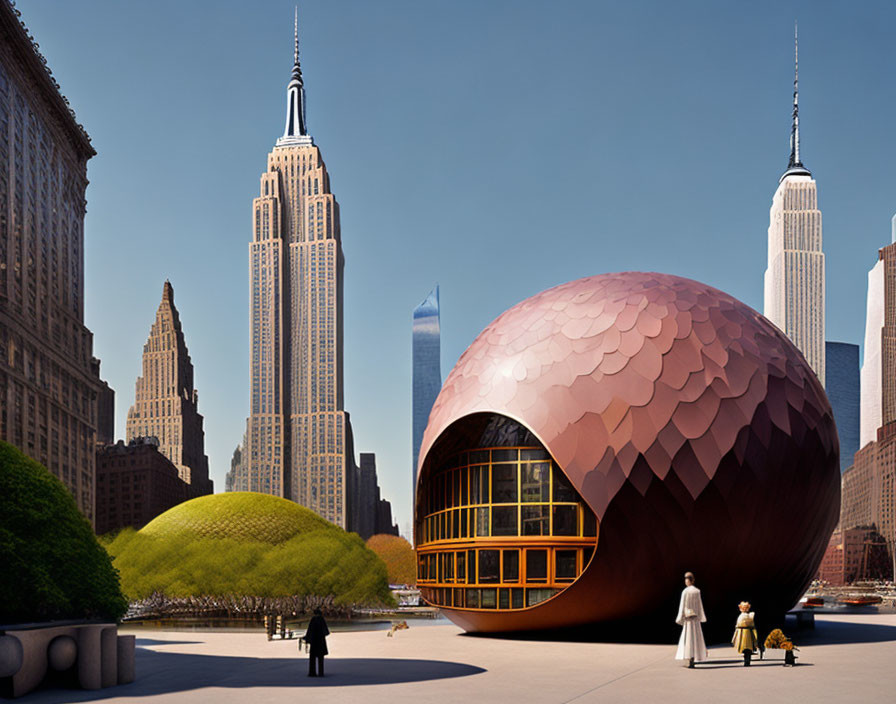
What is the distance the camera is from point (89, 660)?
19.6m

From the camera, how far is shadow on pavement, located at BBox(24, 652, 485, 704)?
19.0 meters

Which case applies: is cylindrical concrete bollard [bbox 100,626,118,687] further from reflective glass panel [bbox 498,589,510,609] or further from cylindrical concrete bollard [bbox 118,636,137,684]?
reflective glass panel [bbox 498,589,510,609]

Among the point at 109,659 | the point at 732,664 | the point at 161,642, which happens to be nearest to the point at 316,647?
the point at 109,659

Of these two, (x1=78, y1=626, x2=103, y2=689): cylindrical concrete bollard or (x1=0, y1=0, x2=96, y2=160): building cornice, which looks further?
(x1=0, y1=0, x2=96, y2=160): building cornice

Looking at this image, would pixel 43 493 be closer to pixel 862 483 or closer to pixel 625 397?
pixel 625 397

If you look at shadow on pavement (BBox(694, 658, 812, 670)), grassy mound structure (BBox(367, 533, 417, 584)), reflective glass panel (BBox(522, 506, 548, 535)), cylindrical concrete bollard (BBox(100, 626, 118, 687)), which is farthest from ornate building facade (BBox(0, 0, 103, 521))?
shadow on pavement (BBox(694, 658, 812, 670))

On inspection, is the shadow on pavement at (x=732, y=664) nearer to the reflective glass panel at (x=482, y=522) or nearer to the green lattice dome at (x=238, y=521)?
the reflective glass panel at (x=482, y=522)

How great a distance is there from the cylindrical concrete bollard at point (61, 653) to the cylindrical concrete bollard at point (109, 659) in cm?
61

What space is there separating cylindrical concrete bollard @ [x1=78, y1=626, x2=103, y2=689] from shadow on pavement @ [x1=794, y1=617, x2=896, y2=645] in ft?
64.8

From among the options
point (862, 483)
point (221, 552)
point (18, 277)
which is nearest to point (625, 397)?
point (221, 552)

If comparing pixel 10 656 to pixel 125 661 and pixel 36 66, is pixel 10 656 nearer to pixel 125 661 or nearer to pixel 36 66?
pixel 125 661

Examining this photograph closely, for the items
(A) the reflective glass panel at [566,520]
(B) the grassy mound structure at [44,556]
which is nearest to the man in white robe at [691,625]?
(A) the reflective glass panel at [566,520]

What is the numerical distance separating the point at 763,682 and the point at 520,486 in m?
12.3

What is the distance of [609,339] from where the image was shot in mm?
30562
